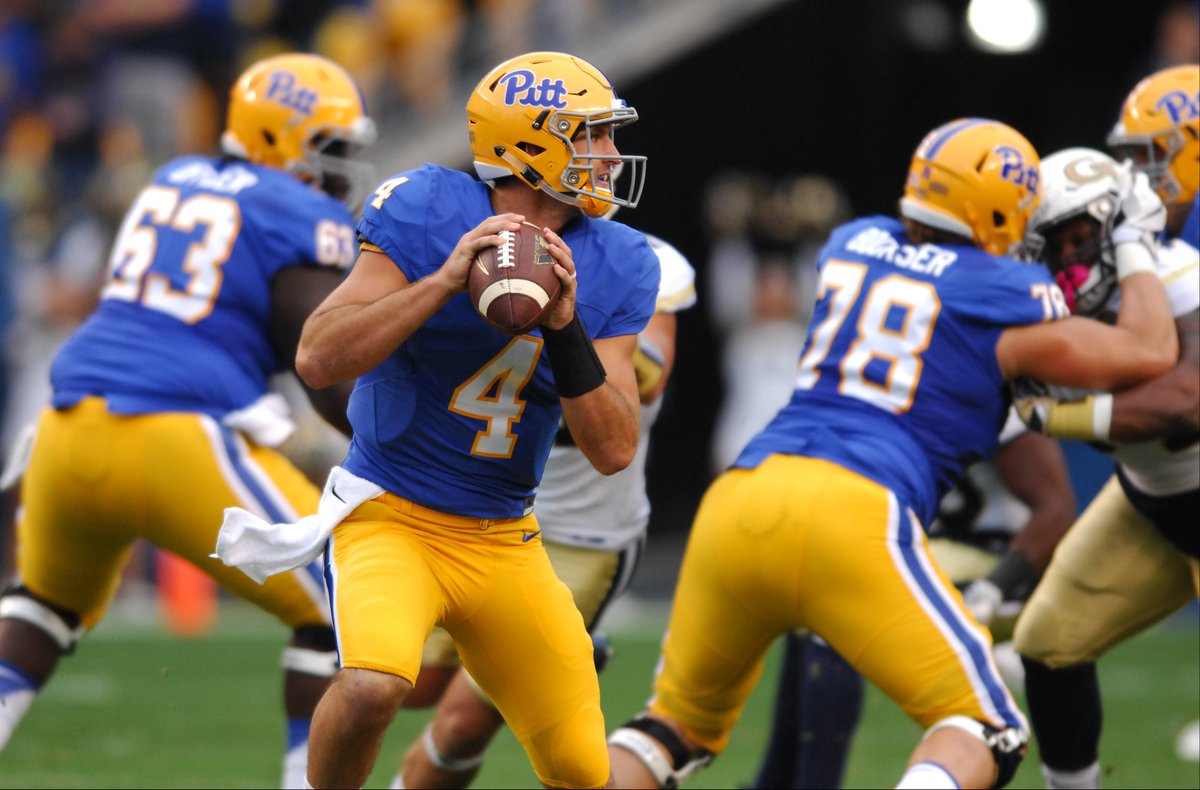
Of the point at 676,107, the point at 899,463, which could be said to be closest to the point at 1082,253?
the point at 899,463

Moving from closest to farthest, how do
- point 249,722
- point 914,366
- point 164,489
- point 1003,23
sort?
point 914,366
point 164,489
point 249,722
point 1003,23

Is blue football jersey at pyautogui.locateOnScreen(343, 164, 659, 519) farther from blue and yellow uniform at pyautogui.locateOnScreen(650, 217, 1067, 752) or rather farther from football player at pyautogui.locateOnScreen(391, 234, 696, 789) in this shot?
football player at pyautogui.locateOnScreen(391, 234, 696, 789)

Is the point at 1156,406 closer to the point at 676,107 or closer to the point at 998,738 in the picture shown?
the point at 998,738

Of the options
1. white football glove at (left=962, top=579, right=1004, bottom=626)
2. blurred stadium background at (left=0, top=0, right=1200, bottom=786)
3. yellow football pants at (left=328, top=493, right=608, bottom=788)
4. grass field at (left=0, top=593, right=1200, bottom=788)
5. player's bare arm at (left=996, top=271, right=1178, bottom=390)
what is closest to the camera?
yellow football pants at (left=328, top=493, right=608, bottom=788)

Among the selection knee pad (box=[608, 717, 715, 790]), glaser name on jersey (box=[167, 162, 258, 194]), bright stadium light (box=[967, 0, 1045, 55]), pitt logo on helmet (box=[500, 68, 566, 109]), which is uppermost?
pitt logo on helmet (box=[500, 68, 566, 109])

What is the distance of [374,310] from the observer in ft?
12.0

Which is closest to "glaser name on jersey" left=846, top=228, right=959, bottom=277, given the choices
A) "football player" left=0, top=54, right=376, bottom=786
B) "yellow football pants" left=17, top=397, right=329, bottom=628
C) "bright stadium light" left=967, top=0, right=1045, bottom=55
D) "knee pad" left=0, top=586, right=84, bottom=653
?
"football player" left=0, top=54, right=376, bottom=786

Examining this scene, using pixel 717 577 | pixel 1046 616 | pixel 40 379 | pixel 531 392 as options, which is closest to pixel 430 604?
pixel 531 392

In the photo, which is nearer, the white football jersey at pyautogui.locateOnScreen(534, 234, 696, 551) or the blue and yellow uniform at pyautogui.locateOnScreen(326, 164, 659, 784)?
the blue and yellow uniform at pyautogui.locateOnScreen(326, 164, 659, 784)

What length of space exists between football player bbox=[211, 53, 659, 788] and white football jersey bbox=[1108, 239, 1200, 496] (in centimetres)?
154

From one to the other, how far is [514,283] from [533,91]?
1.90ft

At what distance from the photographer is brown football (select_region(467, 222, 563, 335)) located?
139 inches

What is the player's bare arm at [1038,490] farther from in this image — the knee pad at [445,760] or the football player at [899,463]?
the knee pad at [445,760]

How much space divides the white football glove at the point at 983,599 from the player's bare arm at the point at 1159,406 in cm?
71
